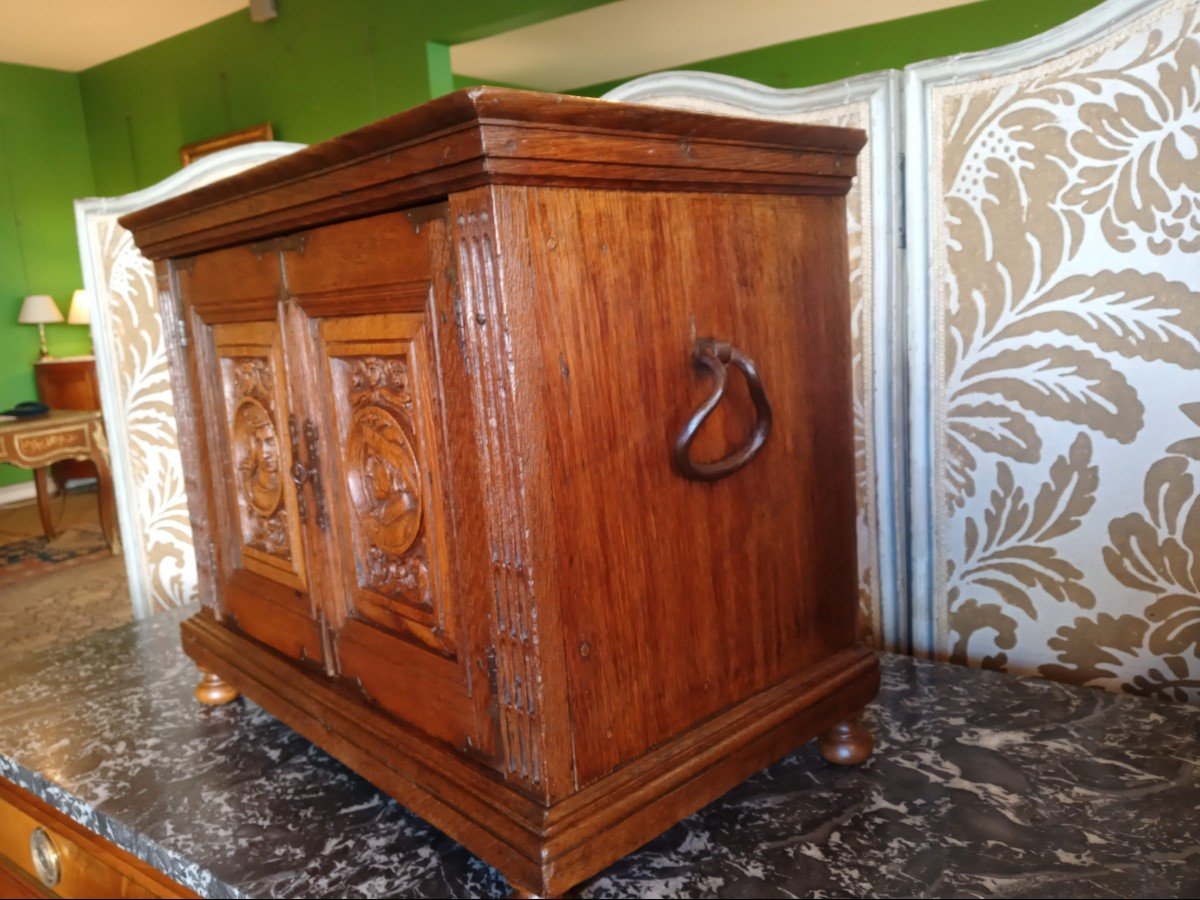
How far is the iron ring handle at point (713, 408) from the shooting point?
2.30 feet

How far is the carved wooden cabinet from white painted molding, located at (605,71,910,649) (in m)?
0.27

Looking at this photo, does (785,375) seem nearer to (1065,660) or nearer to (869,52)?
(1065,660)

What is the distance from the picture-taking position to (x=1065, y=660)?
107 cm

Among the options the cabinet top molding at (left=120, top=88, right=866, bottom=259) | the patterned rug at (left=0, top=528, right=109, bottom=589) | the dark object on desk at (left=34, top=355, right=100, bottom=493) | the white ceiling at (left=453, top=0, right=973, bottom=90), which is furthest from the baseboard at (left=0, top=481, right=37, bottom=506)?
the cabinet top molding at (left=120, top=88, right=866, bottom=259)

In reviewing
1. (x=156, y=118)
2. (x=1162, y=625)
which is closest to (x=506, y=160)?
(x=1162, y=625)

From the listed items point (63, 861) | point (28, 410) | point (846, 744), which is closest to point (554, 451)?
point (846, 744)

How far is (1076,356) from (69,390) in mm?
6760

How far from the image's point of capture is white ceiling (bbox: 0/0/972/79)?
5586 mm

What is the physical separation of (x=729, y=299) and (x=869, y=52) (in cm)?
610

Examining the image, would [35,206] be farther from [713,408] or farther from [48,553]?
[713,408]

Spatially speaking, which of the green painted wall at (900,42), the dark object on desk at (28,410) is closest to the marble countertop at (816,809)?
the dark object on desk at (28,410)

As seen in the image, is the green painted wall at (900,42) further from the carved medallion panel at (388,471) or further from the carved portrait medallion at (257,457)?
the carved medallion panel at (388,471)

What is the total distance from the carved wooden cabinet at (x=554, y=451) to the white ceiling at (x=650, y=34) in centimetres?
522

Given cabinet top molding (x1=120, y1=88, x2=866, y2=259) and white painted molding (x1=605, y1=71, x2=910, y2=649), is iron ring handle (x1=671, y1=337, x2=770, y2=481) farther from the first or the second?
white painted molding (x1=605, y1=71, x2=910, y2=649)
